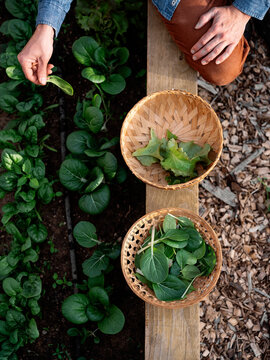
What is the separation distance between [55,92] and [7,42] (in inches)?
21.8

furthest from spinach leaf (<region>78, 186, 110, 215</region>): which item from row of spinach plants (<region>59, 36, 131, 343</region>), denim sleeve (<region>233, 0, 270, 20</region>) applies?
denim sleeve (<region>233, 0, 270, 20</region>)

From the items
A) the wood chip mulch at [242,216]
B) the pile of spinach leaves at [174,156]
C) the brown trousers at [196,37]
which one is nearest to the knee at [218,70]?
the brown trousers at [196,37]

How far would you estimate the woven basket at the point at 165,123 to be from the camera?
2100 mm

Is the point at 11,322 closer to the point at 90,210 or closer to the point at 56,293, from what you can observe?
the point at 56,293

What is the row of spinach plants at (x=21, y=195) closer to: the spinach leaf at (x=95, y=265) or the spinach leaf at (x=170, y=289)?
the spinach leaf at (x=95, y=265)

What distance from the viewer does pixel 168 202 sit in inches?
83.1

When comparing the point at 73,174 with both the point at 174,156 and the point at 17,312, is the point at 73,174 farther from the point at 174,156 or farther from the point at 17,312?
the point at 17,312

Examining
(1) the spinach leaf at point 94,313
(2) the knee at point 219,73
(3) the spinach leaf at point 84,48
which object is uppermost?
(2) the knee at point 219,73

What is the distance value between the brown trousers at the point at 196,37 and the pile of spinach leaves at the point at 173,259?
2.88 ft

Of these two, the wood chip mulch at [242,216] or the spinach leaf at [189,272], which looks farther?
the wood chip mulch at [242,216]

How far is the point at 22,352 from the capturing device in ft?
7.78

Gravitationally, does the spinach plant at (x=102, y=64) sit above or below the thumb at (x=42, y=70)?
below

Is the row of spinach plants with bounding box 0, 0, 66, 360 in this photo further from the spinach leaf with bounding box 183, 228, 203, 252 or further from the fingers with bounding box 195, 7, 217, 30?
the fingers with bounding box 195, 7, 217, 30

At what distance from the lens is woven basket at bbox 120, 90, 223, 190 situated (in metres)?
2.10
